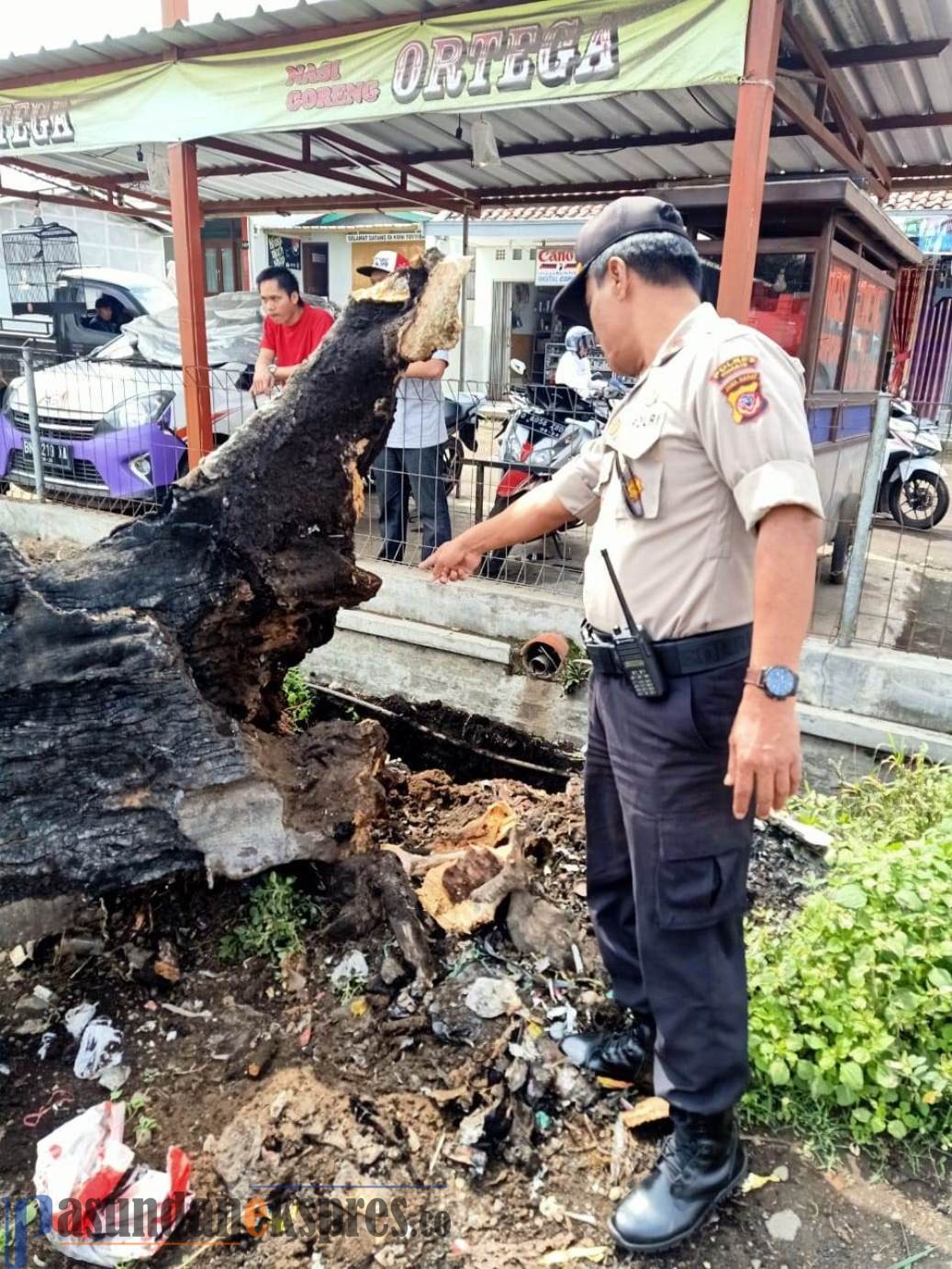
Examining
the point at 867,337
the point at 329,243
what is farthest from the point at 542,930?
the point at 329,243

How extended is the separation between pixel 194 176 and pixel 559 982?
5626 millimetres

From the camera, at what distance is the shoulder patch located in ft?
5.36

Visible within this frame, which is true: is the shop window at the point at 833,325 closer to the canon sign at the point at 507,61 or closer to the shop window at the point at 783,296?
the shop window at the point at 783,296

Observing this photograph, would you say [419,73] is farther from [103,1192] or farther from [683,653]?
[103,1192]

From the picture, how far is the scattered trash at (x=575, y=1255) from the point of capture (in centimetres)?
183

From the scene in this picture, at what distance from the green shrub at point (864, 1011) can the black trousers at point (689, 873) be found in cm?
35

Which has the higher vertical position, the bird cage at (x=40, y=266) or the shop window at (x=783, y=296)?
the bird cage at (x=40, y=266)

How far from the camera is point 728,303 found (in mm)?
3992

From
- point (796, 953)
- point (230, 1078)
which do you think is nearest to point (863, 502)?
point (796, 953)

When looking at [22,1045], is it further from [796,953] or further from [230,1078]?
[796,953]

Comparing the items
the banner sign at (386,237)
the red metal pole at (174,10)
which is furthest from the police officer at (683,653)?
the banner sign at (386,237)

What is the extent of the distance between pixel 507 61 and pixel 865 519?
2.86 m

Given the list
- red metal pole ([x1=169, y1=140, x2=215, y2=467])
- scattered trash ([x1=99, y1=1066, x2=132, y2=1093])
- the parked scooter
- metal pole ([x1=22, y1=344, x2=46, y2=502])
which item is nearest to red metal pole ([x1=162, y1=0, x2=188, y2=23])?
red metal pole ([x1=169, y1=140, x2=215, y2=467])

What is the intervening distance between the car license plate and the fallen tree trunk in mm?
4719
